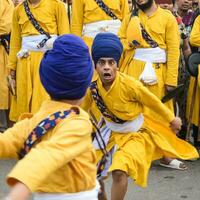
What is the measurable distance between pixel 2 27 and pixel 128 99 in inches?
108

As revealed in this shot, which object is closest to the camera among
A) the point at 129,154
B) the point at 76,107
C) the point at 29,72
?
the point at 76,107

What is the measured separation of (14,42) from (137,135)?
218 centimetres

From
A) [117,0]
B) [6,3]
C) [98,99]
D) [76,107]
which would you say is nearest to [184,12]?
[117,0]

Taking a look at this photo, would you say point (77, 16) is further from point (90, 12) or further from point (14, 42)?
point (14, 42)

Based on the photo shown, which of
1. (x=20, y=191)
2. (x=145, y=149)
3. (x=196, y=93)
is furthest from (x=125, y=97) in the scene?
(x=20, y=191)

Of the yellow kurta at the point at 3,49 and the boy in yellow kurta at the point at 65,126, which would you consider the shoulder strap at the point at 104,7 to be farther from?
the boy in yellow kurta at the point at 65,126

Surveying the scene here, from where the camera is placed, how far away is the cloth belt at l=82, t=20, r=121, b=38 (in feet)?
18.9

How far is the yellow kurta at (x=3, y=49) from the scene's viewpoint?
6527 mm

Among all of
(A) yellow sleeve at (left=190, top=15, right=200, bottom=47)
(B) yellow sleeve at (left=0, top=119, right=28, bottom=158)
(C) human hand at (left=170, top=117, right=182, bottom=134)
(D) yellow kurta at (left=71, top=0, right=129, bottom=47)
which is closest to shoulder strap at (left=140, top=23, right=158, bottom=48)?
(D) yellow kurta at (left=71, top=0, right=129, bottom=47)

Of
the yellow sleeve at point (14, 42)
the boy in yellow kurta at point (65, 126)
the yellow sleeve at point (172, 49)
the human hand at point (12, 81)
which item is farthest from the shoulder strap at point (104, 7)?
the boy in yellow kurta at point (65, 126)

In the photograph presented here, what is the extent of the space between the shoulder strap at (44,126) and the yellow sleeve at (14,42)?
3639 millimetres

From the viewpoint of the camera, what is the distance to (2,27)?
21.4 ft

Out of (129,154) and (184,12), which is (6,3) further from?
(129,154)

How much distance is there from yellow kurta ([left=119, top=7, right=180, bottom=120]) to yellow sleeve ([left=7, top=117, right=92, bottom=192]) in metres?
3.30
